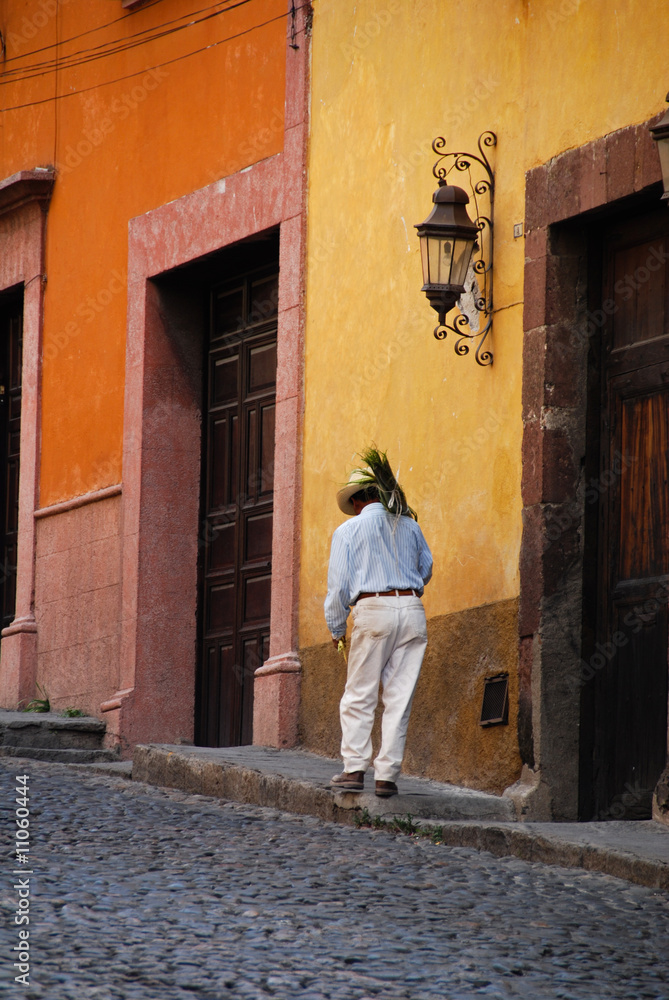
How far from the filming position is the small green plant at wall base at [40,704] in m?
13.2

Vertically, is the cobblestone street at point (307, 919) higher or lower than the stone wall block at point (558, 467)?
lower

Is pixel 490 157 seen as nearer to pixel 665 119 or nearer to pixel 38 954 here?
pixel 665 119

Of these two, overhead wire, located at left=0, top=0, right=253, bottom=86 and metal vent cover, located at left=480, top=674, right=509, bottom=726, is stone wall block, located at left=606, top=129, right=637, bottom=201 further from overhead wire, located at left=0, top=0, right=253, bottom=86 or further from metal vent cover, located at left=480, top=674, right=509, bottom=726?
overhead wire, located at left=0, top=0, right=253, bottom=86

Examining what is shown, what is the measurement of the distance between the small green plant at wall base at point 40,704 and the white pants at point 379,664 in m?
5.44

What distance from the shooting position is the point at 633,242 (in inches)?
341

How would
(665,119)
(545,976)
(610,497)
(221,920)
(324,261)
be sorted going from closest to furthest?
(545,976) < (221,920) < (665,119) < (610,497) < (324,261)

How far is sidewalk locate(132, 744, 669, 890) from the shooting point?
689cm

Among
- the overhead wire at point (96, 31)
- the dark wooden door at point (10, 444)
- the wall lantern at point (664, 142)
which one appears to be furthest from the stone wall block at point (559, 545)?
the dark wooden door at point (10, 444)

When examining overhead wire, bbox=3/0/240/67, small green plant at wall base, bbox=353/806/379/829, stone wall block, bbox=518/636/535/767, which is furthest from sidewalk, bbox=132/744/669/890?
overhead wire, bbox=3/0/240/67

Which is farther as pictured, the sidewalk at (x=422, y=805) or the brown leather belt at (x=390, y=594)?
the brown leather belt at (x=390, y=594)

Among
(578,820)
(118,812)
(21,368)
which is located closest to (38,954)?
(118,812)

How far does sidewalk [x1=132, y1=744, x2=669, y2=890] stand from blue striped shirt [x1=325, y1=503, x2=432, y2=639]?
0.83 m

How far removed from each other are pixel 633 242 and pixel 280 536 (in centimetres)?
336

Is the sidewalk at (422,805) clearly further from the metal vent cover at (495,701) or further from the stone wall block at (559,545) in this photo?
the stone wall block at (559,545)
